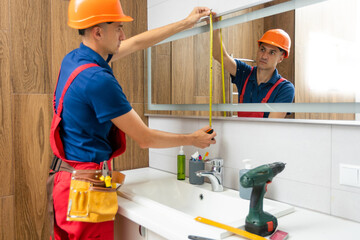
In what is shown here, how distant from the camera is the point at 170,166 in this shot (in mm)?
1960

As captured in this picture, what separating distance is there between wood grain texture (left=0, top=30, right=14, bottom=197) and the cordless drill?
1220 millimetres

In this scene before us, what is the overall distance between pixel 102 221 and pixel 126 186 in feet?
1.42

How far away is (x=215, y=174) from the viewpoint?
59.8 inches

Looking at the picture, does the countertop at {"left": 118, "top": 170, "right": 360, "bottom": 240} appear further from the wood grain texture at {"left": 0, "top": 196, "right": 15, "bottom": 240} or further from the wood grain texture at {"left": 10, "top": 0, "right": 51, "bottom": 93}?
the wood grain texture at {"left": 10, "top": 0, "right": 51, "bottom": 93}

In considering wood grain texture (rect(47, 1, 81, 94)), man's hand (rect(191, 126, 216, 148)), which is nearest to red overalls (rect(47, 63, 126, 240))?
man's hand (rect(191, 126, 216, 148))

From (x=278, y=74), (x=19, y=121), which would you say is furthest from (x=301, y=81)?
(x=19, y=121)

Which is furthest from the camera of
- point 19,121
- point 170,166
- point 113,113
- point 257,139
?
point 170,166

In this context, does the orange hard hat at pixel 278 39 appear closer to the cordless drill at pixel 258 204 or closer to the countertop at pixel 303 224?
the cordless drill at pixel 258 204

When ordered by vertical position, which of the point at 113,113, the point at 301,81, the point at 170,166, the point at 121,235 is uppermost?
the point at 301,81

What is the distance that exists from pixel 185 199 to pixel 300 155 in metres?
0.65

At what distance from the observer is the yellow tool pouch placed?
3.84 feet

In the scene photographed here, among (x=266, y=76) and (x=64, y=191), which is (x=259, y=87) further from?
(x=64, y=191)

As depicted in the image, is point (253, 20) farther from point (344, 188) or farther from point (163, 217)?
point (163, 217)

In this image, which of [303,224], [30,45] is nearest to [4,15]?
[30,45]
